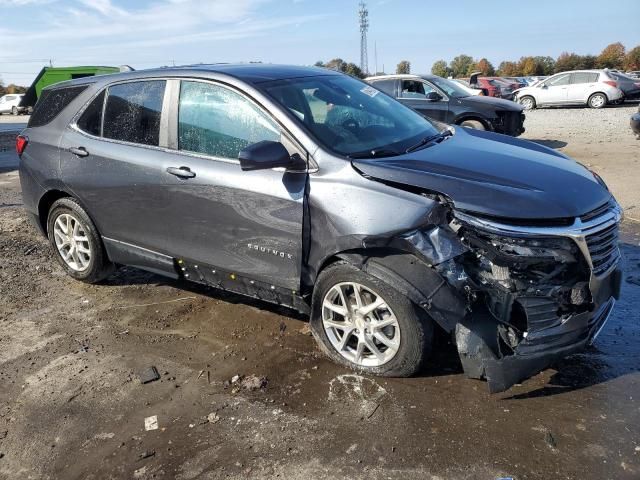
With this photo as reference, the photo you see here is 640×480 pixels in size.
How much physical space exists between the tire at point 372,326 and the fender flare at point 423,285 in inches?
2.9

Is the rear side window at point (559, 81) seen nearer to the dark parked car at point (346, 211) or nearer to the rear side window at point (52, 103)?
the dark parked car at point (346, 211)

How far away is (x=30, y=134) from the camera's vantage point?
16.6 ft

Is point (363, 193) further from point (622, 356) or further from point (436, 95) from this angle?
point (436, 95)

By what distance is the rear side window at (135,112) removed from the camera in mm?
4145

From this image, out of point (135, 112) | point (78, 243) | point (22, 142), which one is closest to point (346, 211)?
→ point (135, 112)

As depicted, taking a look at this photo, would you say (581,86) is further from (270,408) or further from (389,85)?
(270,408)

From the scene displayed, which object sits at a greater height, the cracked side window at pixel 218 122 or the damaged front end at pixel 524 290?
the cracked side window at pixel 218 122

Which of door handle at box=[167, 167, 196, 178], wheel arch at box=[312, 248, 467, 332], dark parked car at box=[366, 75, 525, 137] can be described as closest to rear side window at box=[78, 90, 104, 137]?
door handle at box=[167, 167, 196, 178]

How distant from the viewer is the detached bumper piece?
2.90m

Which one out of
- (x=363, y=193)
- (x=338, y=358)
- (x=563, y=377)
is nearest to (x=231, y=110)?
(x=363, y=193)

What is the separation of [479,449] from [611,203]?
1683 millimetres

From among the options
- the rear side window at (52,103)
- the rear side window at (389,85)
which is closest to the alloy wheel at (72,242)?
the rear side window at (52,103)

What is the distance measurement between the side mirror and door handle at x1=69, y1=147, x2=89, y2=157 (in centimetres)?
190

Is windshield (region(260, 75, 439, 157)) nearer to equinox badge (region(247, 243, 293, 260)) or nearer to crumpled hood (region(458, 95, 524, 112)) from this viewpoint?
equinox badge (region(247, 243, 293, 260))
